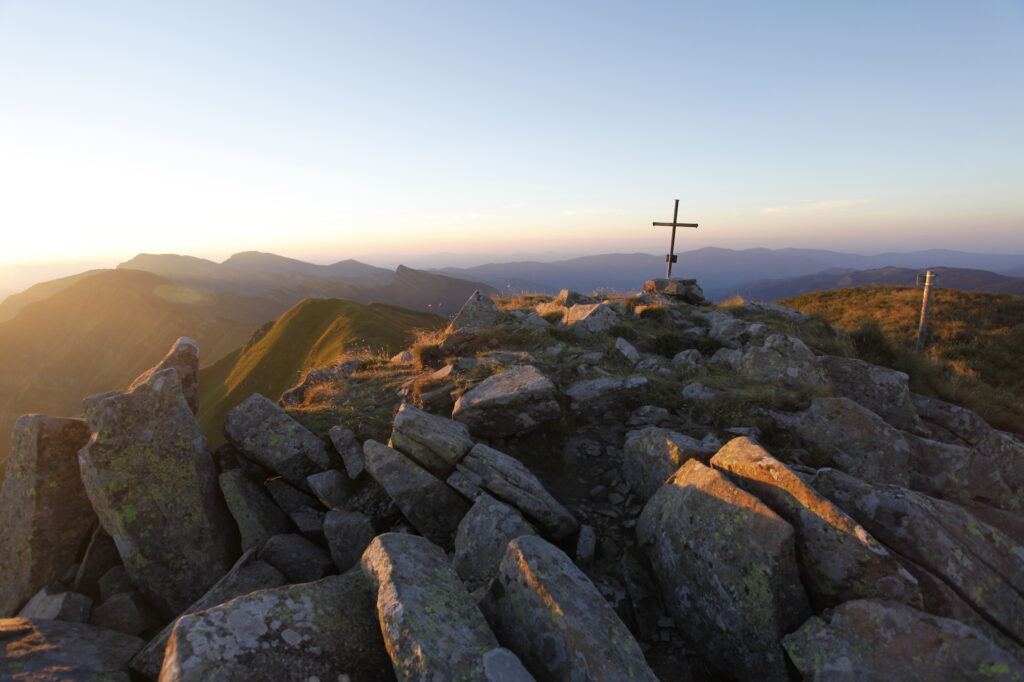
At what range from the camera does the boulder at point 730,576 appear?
576 centimetres

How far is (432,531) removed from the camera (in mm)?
8570

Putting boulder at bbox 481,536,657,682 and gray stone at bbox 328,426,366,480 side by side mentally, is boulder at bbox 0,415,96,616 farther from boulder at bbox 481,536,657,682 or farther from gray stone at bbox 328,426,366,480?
boulder at bbox 481,536,657,682

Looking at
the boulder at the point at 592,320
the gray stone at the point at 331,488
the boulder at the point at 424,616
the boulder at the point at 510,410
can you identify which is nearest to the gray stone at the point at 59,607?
the gray stone at the point at 331,488

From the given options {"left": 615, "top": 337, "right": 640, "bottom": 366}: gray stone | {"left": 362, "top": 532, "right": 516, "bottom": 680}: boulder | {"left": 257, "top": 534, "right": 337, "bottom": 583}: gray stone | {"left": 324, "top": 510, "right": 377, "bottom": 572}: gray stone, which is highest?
{"left": 615, "top": 337, "right": 640, "bottom": 366}: gray stone

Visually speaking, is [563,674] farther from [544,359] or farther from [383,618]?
[544,359]

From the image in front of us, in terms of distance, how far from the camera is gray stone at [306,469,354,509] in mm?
9375

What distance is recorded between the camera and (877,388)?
12.7m

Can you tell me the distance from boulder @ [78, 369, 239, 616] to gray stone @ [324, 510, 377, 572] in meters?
2.42

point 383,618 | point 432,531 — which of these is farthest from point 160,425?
point 383,618

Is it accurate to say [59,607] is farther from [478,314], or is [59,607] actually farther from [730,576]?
[478,314]

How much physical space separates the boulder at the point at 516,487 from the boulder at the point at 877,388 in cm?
878

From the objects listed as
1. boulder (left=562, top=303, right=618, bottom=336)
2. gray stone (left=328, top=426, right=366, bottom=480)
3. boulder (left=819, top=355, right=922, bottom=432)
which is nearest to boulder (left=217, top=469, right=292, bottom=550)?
gray stone (left=328, top=426, right=366, bottom=480)

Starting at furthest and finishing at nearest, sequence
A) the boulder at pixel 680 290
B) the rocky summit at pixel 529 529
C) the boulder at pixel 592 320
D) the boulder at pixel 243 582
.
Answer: the boulder at pixel 680 290 < the boulder at pixel 592 320 < the boulder at pixel 243 582 < the rocky summit at pixel 529 529

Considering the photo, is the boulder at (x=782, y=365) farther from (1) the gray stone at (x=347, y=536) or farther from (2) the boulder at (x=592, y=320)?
(1) the gray stone at (x=347, y=536)
